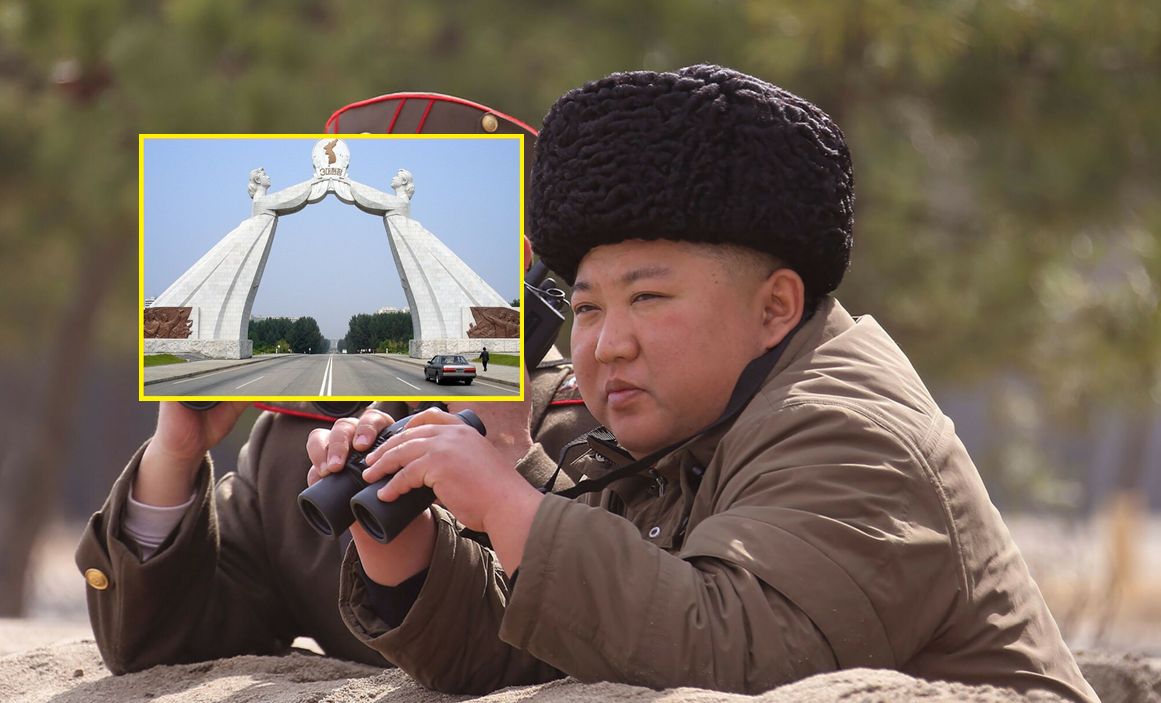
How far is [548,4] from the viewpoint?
240 inches

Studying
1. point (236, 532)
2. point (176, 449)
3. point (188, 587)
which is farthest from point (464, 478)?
point (236, 532)

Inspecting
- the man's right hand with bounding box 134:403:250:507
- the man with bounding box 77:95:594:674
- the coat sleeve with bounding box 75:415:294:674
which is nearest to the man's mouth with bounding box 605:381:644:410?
the man with bounding box 77:95:594:674

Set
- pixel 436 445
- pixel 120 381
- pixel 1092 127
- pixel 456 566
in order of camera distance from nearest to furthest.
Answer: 1. pixel 436 445
2. pixel 456 566
3. pixel 1092 127
4. pixel 120 381

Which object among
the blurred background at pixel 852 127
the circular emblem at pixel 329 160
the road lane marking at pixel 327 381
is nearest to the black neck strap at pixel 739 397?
the road lane marking at pixel 327 381

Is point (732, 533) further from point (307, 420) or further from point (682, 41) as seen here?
point (682, 41)

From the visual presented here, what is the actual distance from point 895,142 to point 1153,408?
216 centimetres

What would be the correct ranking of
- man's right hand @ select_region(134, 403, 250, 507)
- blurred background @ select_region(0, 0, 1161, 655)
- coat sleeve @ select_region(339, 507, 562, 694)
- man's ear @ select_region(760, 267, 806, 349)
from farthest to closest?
1. blurred background @ select_region(0, 0, 1161, 655)
2. man's right hand @ select_region(134, 403, 250, 507)
3. coat sleeve @ select_region(339, 507, 562, 694)
4. man's ear @ select_region(760, 267, 806, 349)

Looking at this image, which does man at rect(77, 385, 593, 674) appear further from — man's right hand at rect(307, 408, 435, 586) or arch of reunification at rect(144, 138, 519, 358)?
man's right hand at rect(307, 408, 435, 586)

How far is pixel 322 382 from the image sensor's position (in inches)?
85.7

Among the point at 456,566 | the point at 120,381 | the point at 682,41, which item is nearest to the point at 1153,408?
the point at 682,41

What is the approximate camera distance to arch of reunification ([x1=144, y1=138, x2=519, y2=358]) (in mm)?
2203

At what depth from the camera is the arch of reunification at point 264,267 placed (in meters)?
2.20

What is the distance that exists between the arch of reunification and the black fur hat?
0.81ft

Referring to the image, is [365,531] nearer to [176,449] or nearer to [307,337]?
[307,337]
